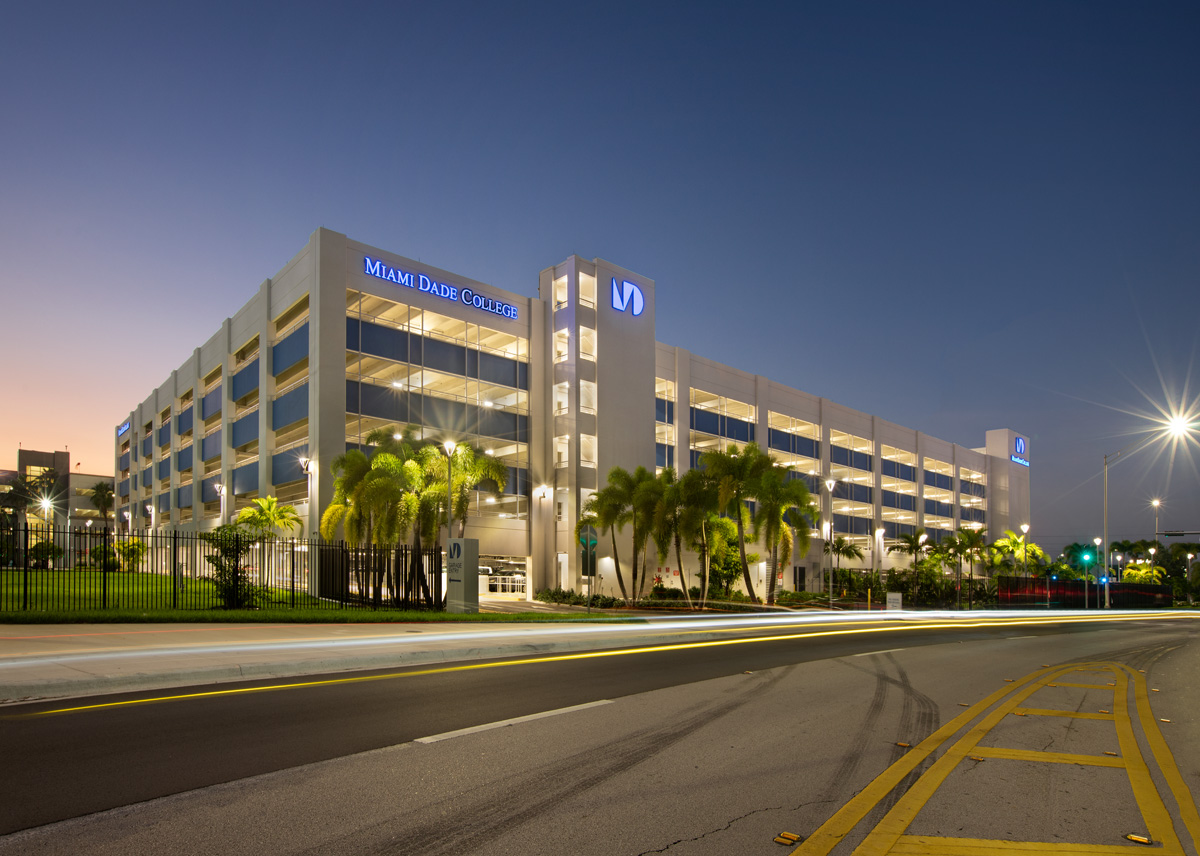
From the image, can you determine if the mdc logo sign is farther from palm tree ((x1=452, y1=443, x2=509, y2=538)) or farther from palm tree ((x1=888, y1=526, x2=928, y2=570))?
palm tree ((x1=888, y1=526, x2=928, y2=570))

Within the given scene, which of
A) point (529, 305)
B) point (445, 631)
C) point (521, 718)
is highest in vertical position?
point (529, 305)

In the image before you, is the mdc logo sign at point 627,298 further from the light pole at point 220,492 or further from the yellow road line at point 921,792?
the yellow road line at point 921,792

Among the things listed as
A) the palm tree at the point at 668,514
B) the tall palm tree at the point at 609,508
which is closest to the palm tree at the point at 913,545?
the palm tree at the point at 668,514

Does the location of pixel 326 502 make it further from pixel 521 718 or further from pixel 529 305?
pixel 521 718

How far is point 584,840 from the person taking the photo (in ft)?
15.2

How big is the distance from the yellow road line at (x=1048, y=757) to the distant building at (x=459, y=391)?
3626 cm

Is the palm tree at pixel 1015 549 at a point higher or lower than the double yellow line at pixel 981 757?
lower

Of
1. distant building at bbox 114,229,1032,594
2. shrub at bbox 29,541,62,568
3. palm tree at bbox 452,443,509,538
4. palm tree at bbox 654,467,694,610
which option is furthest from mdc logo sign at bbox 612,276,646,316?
shrub at bbox 29,541,62,568

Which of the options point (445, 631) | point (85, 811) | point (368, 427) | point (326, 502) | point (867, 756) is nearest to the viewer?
point (85, 811)

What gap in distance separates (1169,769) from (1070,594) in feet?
239

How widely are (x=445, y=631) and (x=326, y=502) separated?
2223cm

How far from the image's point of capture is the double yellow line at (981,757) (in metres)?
4.65

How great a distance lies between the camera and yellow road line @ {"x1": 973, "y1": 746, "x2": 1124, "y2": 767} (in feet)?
22.4

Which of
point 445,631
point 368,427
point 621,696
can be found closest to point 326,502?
point 368,427
